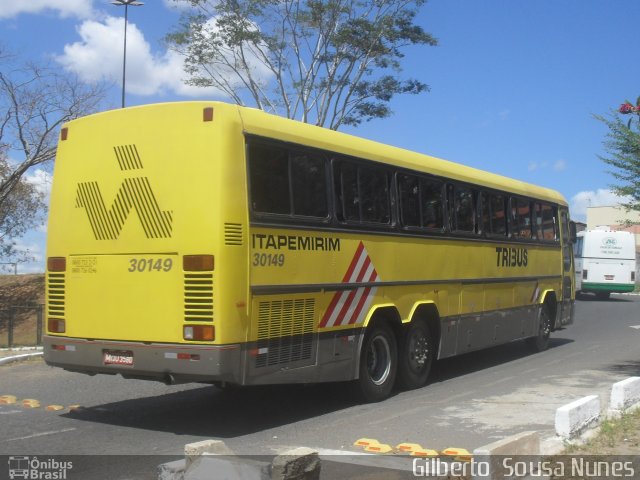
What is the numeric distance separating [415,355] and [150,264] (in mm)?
4409

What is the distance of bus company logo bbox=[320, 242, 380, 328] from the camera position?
8406 millimetres

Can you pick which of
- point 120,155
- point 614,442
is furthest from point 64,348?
point 614,442

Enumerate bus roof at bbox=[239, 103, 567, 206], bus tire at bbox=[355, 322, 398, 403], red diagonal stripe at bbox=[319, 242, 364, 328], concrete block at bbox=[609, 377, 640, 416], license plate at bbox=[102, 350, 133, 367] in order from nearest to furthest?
license plate at bbox=[102, 350, 133, 367]
bus roof at bbox=[239, 103, 567, 206]
concrete block at bbox=[609, 377, 640, 416]
red diagonal stripe at bbox=[319, 242, 364, 328]
bus tire at bbox=[355, 322, 398, 403]

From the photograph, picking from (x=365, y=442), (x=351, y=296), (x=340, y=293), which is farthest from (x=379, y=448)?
(x=351, y=296)

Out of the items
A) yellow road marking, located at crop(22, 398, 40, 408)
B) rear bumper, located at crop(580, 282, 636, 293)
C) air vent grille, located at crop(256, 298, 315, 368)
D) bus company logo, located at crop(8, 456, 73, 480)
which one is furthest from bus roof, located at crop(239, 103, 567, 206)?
rear bumper, located at crop(580, 282, 636, 293)

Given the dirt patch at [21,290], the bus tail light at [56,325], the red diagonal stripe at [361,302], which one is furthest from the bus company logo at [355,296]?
the dirt patch at [21,290]

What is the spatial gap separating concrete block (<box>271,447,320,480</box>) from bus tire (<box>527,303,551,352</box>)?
35.4 ft

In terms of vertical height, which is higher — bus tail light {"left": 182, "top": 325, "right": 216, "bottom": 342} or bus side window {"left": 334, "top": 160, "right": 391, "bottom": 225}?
bus side window {"left": 334, "top": 160, "right": 391, "bottom": 225}

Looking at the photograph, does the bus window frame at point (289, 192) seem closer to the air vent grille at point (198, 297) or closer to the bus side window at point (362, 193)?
the bus side window at point (362, 193)

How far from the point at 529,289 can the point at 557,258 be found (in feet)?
5.73

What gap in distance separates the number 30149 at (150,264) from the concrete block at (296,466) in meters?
3.26

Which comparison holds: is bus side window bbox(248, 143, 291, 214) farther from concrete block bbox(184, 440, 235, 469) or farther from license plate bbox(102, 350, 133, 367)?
concrete block bbox(184, 440, 235, 469)

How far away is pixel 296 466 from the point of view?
4.42 m

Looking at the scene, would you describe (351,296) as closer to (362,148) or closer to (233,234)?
(362,148)
